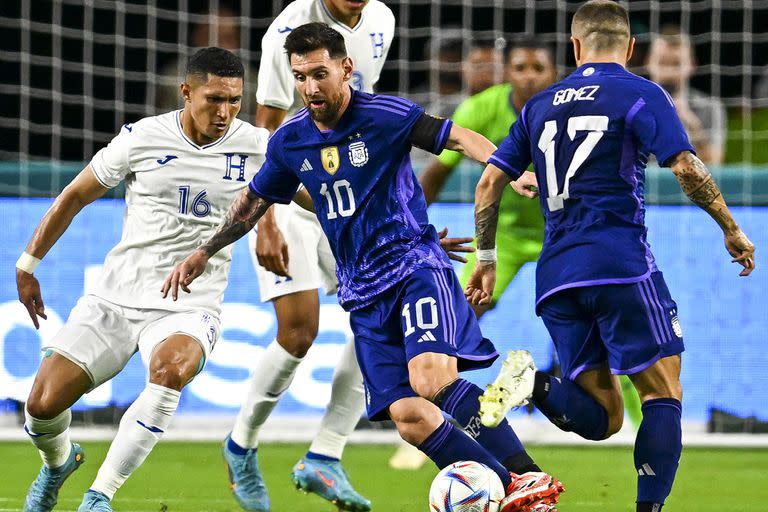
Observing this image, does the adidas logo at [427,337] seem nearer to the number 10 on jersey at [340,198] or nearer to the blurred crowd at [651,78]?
the number 10 on jersey at [340,198]

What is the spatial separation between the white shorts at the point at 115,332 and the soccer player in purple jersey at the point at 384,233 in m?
0.30

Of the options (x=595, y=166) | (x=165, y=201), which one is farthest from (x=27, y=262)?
(x=595, y=166)

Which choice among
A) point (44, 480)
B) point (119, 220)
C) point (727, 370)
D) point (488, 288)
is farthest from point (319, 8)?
point (727, 370)

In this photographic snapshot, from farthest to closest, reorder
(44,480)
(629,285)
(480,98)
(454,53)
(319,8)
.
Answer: (454,53) < (480,98) < (319,8) < (44,480) < (629,285)

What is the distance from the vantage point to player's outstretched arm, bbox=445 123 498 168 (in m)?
5.07

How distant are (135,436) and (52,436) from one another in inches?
19.8

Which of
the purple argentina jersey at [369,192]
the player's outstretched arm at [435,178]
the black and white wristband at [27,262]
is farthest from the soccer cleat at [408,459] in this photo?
the black and white wristband at [27,262]

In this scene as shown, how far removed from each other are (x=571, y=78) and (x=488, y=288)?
856 mm

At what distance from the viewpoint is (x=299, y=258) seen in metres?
6.50

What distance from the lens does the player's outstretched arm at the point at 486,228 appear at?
17.1 feet

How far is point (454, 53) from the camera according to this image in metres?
10.5

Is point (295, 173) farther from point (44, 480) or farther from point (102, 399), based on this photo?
point (102, 399)

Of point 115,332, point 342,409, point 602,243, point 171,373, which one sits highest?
point 602,243

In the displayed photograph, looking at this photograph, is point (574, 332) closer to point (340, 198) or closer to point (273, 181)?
point (340, 198)
